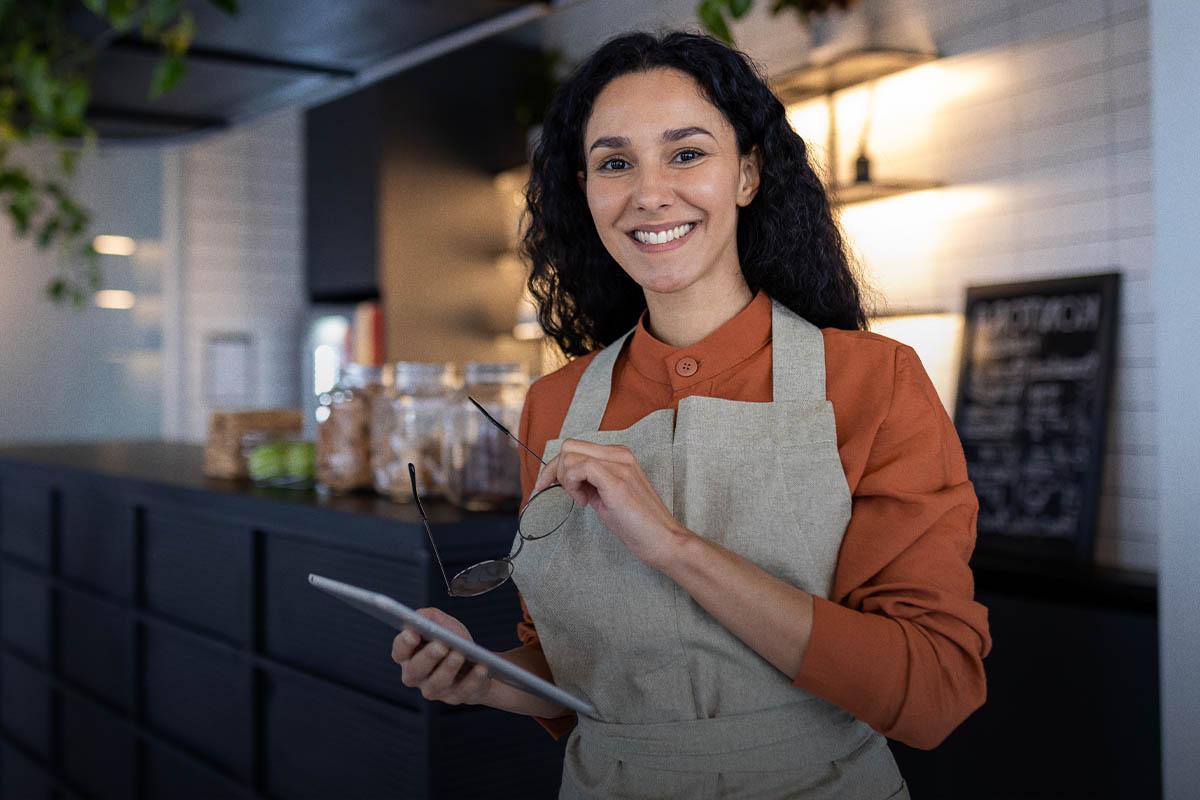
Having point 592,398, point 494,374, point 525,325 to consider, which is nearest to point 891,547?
point 592,398

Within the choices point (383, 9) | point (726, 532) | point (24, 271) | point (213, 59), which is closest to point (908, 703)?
point (726, 532)

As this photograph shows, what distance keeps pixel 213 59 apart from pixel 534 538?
2.90 m

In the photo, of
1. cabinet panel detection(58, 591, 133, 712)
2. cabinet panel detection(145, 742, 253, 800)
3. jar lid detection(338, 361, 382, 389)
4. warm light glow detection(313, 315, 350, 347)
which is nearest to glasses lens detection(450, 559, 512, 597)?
jar lid detection(338, 361, 382, 389)

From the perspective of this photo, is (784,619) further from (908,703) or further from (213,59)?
(213,59)

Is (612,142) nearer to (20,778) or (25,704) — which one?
(25,704)

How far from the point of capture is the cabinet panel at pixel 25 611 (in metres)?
3.20

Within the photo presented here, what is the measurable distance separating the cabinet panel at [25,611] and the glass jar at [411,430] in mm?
1637

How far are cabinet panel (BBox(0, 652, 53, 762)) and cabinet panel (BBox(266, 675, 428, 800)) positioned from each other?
1.47 m

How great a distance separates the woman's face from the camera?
1.18 m

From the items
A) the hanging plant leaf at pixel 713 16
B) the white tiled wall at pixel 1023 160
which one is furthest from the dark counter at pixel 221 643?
the white tiled wall at pixel 1023 160

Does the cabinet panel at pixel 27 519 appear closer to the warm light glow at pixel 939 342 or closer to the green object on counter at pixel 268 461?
the green object on counter at pixel 268 461

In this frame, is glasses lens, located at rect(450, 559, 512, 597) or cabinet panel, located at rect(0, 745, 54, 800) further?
cabinet panel, located at rect(0, 745, 54, 800)

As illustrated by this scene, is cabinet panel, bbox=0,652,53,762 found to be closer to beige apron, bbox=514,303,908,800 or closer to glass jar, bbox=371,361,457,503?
glass jar, bbox=371,361,457,503

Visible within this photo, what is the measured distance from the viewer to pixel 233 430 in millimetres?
2564
